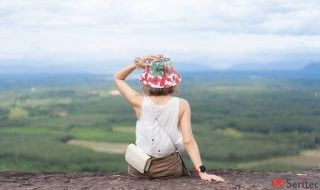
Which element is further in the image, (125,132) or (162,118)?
(125,132)

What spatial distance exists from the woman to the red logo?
0.90m

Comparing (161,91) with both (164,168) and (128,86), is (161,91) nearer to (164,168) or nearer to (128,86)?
(128,86)

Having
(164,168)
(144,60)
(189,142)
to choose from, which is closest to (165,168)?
(164,168)

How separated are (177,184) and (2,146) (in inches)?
2375

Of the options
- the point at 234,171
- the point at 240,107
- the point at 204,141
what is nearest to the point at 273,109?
the point at 240,107

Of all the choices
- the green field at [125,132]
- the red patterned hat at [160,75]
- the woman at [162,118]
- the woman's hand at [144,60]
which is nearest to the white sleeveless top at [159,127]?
the woman at [162,118]

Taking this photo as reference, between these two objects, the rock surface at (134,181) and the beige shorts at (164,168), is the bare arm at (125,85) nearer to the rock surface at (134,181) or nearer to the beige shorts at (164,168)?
the beige shorts at (164,168)

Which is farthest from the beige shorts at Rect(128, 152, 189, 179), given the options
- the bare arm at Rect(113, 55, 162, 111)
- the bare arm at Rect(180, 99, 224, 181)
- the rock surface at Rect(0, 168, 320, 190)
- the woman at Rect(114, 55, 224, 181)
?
the bare arm at Rect(113, 55, 162, 111)

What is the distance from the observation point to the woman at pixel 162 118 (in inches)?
359

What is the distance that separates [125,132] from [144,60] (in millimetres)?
70734

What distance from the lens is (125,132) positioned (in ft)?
262

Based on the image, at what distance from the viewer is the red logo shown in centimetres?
934

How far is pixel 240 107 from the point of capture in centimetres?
11656

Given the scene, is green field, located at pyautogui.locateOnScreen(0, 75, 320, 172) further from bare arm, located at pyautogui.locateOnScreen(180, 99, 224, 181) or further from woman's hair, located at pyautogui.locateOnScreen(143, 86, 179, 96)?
woman's hair, located at pyautogui.locateOnScreen(143, 86, 179, 96)
